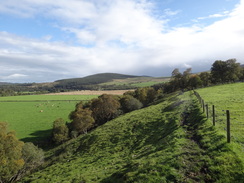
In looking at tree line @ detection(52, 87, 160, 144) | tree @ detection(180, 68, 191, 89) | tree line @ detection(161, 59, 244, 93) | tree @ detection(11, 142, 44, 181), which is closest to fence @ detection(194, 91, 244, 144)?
tree @ detection(11, 142, 44, 181)

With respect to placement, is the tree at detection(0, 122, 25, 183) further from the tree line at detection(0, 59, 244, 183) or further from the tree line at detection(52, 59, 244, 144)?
the tree line at detection(52, 59, 244, 144)

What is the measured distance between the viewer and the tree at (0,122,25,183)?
2769 cm

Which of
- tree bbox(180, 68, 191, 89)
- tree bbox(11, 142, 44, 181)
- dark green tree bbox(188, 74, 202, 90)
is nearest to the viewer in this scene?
tree bbox(11, 142, 44, 181)

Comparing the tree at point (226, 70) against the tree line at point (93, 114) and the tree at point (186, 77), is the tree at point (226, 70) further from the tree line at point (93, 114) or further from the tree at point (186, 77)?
the tree line at point (93, 114)

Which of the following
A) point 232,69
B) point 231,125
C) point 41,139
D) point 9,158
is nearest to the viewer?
point 231,125

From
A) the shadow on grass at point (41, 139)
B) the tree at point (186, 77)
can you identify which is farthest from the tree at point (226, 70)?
the shadow on grass at point (41, 139)

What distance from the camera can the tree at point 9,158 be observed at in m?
27.7

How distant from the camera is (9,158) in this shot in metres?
29.7

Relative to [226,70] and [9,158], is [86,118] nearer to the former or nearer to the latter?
[9,158]

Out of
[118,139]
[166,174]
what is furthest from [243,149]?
[118,139]

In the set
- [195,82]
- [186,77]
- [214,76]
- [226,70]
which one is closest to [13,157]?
[195,82]

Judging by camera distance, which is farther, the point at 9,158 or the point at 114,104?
the point at 114,104

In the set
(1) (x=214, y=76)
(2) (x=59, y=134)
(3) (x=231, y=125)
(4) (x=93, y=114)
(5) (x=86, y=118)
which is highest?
(1) (x=214, y=76)

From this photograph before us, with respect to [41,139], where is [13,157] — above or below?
above
